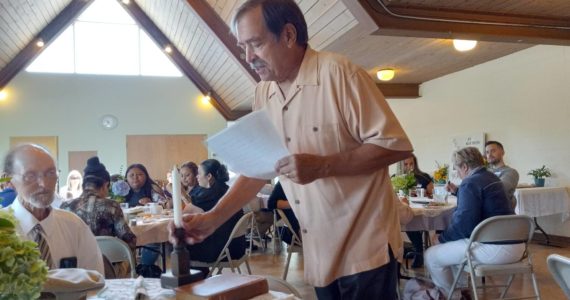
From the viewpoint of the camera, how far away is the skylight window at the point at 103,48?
11.7 meters

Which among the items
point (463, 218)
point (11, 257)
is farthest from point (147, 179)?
point (11, 257)

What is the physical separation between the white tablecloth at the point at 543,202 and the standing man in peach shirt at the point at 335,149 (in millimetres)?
5381

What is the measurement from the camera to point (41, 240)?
1.82 metres

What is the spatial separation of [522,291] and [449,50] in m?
3.62

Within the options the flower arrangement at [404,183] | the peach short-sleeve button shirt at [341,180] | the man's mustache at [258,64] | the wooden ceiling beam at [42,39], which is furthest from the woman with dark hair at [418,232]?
the wooden ceiling beam at [42,39]

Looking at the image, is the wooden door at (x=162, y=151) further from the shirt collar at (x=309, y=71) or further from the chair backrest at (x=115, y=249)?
the shirt collar at (x=309, y=71)

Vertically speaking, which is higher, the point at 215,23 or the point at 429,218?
the point at 215,23

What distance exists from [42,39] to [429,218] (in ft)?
29.6

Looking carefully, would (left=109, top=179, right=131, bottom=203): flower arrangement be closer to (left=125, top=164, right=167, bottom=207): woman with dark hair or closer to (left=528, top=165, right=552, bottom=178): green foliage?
(left=125, top=164, right=167, bottom=207): woman with dark hair

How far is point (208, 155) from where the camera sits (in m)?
13.0

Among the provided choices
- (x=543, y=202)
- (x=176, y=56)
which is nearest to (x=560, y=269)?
(x=543, y=202)

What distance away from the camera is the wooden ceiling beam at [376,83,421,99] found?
871cm

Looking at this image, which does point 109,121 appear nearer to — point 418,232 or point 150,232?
point 150,232

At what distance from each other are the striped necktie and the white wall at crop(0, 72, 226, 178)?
10.7 metres
